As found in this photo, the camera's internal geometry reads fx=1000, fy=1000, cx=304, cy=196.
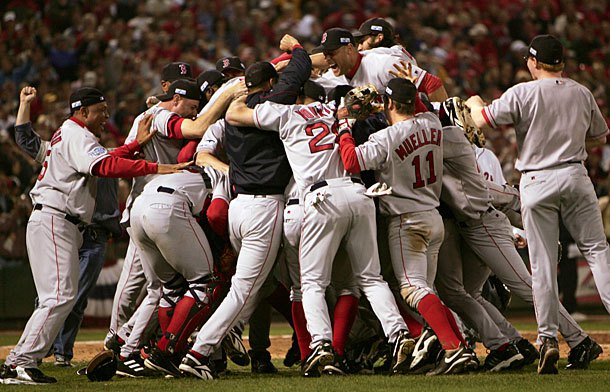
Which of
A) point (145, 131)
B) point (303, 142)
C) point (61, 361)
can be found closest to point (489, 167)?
point (303, 142)

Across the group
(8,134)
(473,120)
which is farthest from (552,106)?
(8,134)

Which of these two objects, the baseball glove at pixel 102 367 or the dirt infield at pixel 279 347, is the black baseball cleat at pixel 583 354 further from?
the baseball glove at pixel 102 367

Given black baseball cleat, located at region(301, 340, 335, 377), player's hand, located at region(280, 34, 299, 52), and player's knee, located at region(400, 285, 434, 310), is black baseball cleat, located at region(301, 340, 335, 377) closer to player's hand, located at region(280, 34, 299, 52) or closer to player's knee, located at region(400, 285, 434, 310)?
player's knee, located at region(400, 285, 434, 310)

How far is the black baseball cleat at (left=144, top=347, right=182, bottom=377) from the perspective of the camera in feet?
23.3

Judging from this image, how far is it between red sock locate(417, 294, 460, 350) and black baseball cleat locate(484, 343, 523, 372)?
60 centimetres

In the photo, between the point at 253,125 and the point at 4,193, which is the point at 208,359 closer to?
the point at 253,125

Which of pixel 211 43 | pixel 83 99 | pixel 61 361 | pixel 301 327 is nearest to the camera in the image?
pixel 301 327

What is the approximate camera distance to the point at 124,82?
1569 cm

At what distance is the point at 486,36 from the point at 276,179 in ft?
42.8

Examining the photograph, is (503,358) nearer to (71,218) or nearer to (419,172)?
(419,172)

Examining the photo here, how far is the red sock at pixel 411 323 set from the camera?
730cm

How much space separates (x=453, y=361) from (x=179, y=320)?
1967mm

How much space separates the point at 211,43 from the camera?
17.6 metres

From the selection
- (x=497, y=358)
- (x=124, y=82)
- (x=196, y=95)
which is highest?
(x=196, y=95)
